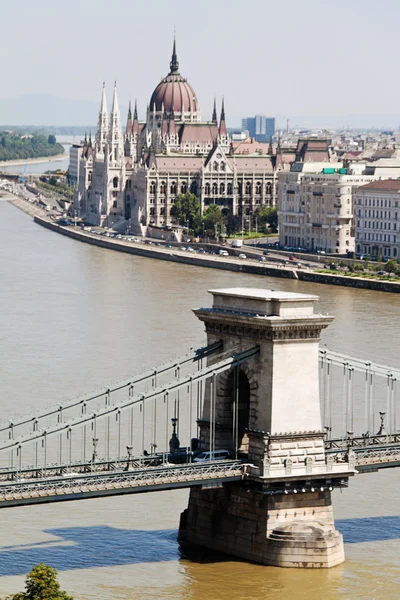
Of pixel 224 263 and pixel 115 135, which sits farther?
pixel 115 135

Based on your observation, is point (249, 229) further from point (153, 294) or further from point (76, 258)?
point (153, 294)

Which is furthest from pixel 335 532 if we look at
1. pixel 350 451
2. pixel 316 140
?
pixel 316 140

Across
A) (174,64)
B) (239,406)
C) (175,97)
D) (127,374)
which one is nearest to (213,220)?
(175,97)

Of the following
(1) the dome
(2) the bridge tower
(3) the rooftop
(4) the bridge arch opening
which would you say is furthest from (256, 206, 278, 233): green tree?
(2) the bridge tower

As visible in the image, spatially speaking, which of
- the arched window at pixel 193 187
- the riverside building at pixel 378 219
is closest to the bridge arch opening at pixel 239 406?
the riverside building at pixel 378 219

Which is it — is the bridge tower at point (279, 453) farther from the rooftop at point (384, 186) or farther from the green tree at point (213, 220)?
the green tree at point (213, 220)

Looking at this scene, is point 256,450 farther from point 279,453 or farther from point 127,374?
point 127,374
